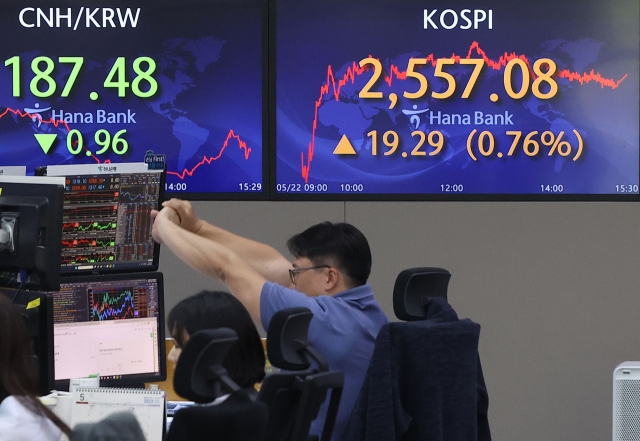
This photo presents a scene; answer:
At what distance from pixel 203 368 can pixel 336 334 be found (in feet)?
3.41

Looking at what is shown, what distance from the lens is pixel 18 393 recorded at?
1740mm

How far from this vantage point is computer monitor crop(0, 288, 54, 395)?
2311 mm

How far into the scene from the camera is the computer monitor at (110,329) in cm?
272

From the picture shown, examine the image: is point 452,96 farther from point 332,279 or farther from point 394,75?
point 332,279

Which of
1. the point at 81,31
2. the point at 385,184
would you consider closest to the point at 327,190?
the point at 385,184

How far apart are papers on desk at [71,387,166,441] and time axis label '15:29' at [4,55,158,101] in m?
1.73

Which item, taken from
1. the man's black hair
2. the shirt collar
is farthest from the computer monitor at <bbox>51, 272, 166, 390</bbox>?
the shirt collar

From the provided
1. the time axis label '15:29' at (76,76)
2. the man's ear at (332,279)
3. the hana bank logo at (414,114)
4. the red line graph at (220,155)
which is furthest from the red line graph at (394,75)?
the man's ear at (332,279)

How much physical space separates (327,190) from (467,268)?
0.69 metres

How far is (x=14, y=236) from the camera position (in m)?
2.29

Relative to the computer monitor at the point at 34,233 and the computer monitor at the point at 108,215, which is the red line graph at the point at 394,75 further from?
the computer monitor at the point at 34,233

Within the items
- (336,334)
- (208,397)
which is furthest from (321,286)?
(208,397)

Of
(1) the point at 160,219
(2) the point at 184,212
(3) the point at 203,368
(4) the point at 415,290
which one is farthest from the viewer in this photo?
(2) the point at 184,212

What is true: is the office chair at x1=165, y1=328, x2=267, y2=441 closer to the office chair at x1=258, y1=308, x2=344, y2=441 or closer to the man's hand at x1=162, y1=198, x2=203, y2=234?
the office chair at x1=258, y1=308, x2=344, y2=441
